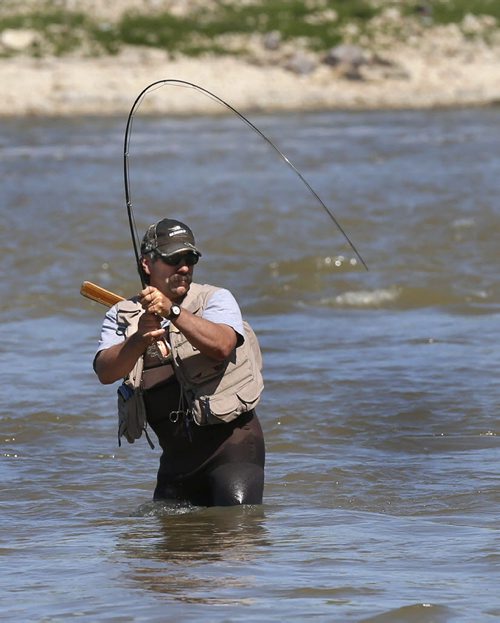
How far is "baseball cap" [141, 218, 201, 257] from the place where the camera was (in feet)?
18.7

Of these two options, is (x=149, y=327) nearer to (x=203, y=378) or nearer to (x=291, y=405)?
(x=203, y=378)

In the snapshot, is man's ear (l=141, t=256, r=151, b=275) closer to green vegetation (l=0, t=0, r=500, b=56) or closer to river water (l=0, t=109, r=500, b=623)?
river water (l=0, t=109, r=500, b=623)

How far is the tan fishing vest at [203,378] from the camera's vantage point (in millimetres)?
5863

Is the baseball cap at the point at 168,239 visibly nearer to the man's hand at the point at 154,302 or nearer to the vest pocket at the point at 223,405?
the man's hand at the point at 154,302

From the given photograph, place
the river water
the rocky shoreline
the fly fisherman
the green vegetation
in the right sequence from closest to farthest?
1. the river water
2. the fly fisherman
3. the rocky shoreline
4. the green vegetation

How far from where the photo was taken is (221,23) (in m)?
42.4

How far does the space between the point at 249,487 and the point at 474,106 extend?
31389 mm

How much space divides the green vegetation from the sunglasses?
112 ft

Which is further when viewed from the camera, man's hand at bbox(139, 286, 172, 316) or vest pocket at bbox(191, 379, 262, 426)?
Result: vest pocket at bbox(191, 379, 262, 426)

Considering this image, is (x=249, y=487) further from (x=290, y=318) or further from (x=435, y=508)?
(x=290, y=318)

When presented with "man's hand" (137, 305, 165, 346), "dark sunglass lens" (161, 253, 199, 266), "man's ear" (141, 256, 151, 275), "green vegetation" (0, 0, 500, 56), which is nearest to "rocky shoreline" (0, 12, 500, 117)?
"green vegetation" (0, 0, 500, 56)

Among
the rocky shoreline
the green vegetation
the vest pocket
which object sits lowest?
the rocky shoreline

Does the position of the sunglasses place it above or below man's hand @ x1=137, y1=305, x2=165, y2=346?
above

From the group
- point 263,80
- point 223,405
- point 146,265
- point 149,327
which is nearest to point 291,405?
point 223,405
